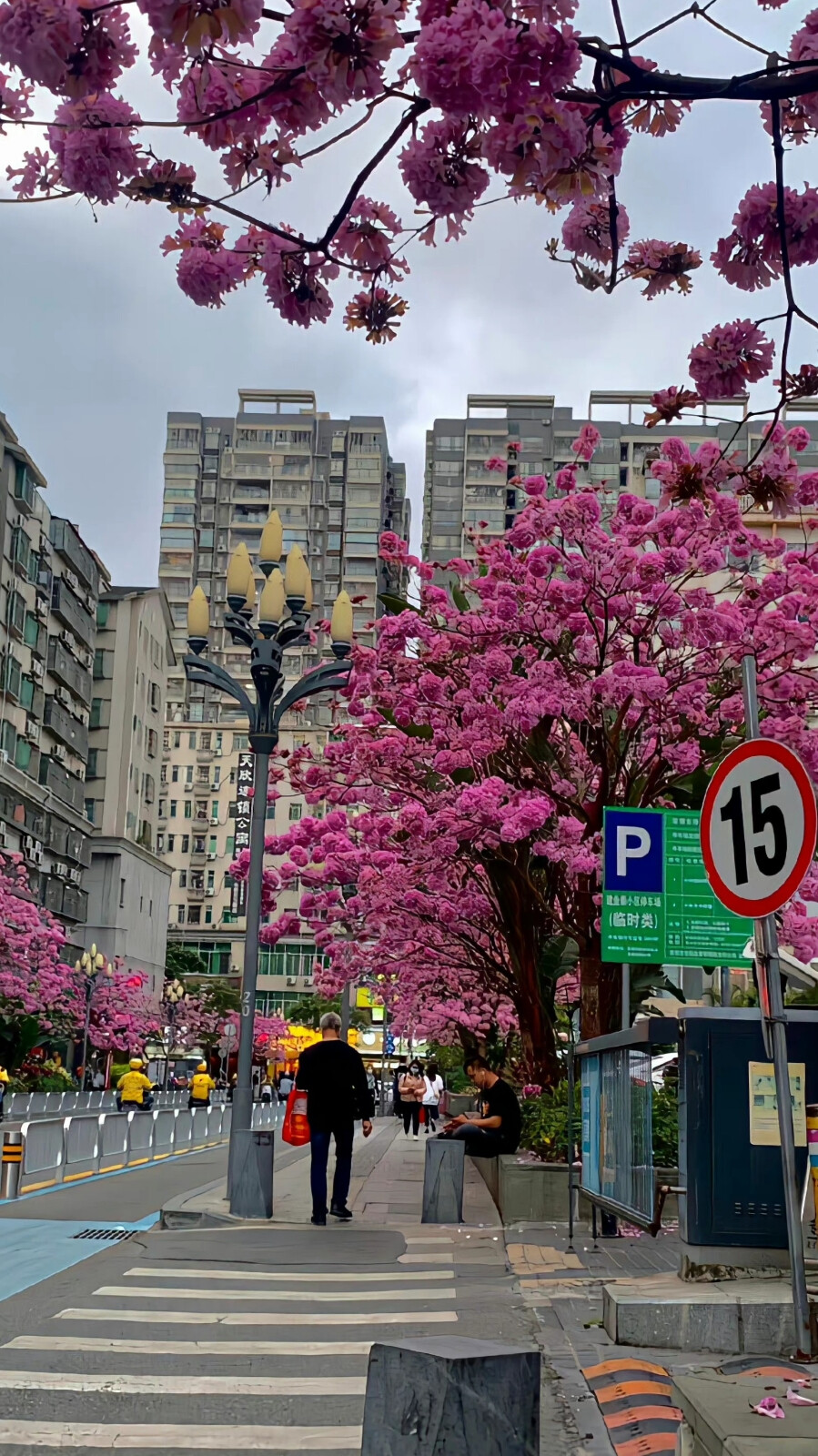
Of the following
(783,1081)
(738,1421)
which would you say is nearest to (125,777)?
(783,1081)

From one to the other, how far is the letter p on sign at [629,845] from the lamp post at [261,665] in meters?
4.49

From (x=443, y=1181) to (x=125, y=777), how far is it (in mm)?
84806

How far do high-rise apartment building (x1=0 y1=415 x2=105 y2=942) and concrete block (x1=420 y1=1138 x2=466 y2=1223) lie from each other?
5495 cm

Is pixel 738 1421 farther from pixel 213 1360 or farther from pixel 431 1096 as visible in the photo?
pixel 431 1096

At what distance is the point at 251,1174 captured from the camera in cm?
1527

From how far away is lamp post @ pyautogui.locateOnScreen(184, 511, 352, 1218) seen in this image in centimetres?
1666

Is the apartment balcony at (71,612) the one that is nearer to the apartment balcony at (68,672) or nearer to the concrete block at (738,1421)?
the apartment balcony at (68,672)

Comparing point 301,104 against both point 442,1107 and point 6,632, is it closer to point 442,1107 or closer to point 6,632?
point 442,1107

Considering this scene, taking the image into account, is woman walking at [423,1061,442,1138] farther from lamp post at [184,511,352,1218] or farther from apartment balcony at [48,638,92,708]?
apartment balcony at [48,638,92,708]

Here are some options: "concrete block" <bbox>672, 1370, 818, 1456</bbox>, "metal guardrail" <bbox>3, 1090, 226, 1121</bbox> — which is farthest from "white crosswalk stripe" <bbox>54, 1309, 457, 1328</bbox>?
"metal guardrail" <bbox>3, 1090, 226, 1121</bbox>

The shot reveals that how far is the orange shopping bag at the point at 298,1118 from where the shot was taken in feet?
51.2

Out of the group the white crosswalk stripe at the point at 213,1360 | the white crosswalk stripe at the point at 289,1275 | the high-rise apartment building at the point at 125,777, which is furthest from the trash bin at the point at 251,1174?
the high-rise apartment building at the point at 125,777

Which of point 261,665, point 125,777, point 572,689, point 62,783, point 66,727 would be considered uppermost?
point 66,727

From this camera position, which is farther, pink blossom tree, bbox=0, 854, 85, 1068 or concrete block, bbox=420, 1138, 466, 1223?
pink blossom tree, bbox=0, 854, 85, 1068
